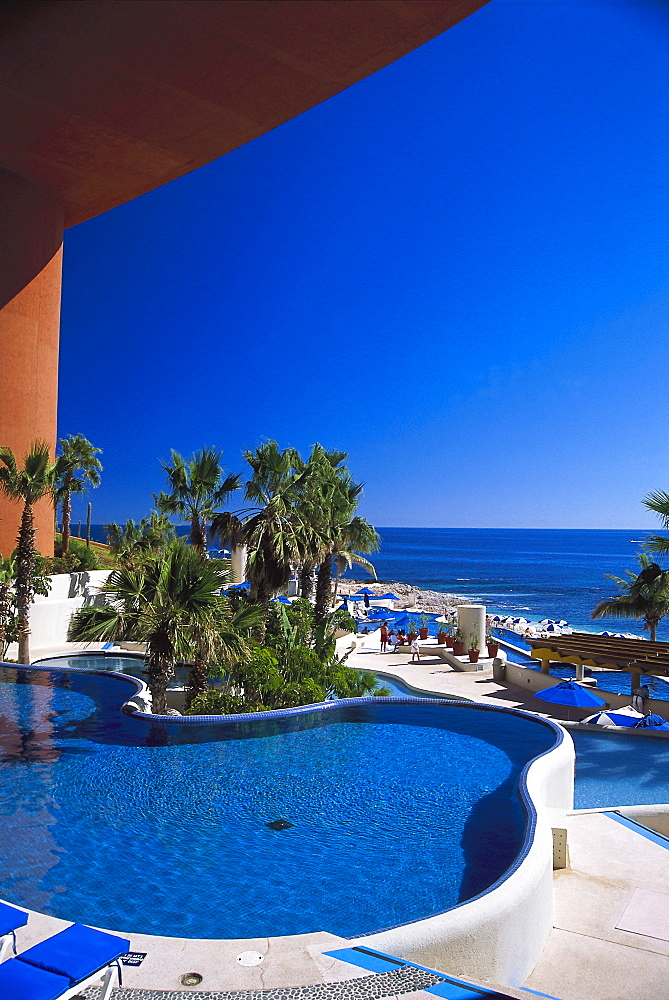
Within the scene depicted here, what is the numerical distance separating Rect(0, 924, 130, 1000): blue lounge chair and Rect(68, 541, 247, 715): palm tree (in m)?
6.43

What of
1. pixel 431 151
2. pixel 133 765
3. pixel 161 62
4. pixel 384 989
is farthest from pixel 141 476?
pixel 384 989

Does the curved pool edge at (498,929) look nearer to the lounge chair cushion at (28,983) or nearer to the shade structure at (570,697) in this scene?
the lounge chair cushion at (28,983)

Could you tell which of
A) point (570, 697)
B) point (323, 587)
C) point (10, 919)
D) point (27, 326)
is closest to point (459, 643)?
point (323, 587)

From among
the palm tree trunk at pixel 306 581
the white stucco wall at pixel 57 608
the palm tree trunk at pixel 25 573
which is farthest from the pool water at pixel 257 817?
the white stucco wall at pixel 57 608

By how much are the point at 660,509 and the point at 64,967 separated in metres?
13.0

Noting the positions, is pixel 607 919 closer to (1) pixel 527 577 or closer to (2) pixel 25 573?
(2) pixel 25 573

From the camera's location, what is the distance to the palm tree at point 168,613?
9.95 meters

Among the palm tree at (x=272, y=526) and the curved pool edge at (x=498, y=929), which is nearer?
the curved pool edge at (x=498, y=929)

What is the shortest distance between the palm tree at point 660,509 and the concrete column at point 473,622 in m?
7.71

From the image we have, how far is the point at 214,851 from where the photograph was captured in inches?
246

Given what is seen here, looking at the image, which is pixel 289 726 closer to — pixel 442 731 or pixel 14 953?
pixel 442 731

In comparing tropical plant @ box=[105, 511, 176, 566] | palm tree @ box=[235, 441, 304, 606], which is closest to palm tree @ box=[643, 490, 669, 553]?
palm tree @ box=[235, 441, 304, 606]

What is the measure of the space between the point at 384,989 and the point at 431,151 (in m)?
25.2

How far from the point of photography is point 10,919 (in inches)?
149
